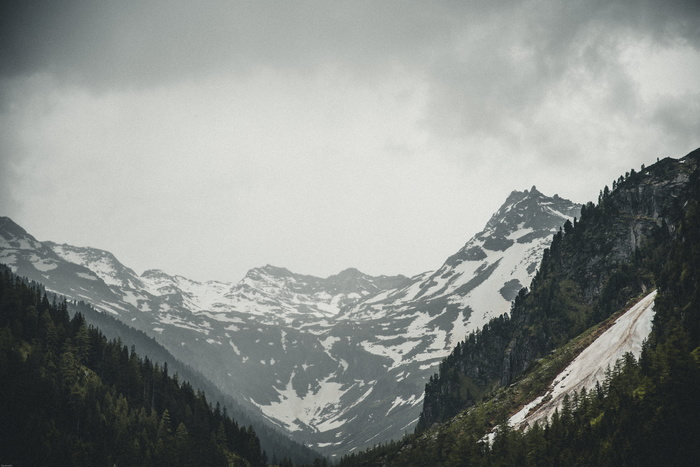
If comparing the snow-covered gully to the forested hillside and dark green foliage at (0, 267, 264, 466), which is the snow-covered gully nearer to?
the forested hillside

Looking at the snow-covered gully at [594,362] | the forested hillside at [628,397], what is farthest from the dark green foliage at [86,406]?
the snow-covered gully at [594,362]

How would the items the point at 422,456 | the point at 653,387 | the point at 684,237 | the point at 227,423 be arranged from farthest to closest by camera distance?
the point at 227,423 → the point at 422,456 → the point at 684,237 → the point at 653,387

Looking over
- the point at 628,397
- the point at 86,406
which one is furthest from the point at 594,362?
the point at 86,406

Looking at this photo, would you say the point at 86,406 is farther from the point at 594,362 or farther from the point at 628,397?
the point at 594,362

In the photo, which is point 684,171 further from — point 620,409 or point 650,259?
point 620,409

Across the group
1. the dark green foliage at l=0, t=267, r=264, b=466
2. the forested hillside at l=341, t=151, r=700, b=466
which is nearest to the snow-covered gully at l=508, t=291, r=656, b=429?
the forested hillside at l=341, t=151, r=700, b=466

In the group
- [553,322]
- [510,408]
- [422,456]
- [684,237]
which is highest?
[684,237]

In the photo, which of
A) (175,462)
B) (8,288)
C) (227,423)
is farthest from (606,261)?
(8,288)

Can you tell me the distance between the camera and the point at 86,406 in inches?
5192

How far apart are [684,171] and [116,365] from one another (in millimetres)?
204087

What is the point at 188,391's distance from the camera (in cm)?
18550

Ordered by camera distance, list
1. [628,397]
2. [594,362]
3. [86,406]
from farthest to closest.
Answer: [86,406] < [594,362] < [628,397]

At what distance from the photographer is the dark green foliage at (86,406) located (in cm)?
11862

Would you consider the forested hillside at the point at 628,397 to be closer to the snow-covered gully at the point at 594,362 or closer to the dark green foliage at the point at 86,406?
the snow-covered gully at the point at 594,362
